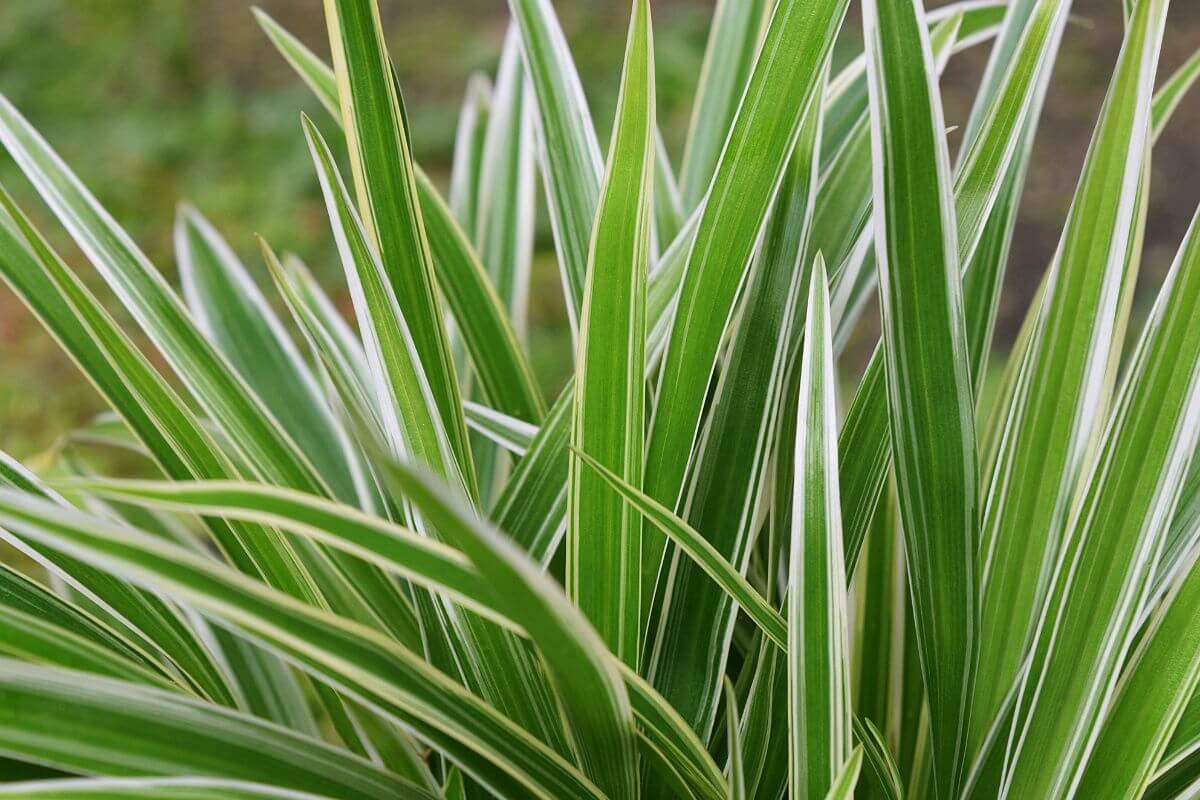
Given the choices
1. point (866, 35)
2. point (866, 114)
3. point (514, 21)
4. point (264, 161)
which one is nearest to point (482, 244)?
point (514, 21)

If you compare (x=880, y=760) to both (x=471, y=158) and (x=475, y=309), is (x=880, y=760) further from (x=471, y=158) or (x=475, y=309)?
(x=471, y=158)

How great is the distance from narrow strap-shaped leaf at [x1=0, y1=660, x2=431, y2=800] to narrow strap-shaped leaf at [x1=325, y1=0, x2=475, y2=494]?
0.41ft

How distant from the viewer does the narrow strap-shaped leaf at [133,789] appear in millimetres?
337

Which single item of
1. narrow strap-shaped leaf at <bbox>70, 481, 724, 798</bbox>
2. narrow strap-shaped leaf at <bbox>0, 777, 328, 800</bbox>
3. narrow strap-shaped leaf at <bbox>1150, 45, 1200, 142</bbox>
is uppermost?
narrow strap-shaped leaf at <bbox>1150, 45, 1200, 142</bbox>

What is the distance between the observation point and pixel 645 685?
1.29 ft

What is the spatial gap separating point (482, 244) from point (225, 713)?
0.45 meters

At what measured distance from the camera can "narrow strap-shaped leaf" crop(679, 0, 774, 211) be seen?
693 millimetres

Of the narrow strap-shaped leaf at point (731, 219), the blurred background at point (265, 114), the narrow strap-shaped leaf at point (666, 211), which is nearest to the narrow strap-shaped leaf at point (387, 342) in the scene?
the narrow strap-shaped leaf at point (731, 219)

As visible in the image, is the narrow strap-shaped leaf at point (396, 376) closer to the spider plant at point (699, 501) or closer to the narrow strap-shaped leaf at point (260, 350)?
the spider plant at point (699, 501)

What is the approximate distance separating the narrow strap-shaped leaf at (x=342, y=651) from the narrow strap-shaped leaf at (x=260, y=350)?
0.97 feet

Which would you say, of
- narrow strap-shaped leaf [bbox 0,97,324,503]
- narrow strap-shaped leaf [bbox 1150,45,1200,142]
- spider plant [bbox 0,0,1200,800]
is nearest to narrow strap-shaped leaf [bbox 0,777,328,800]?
spider plant [bbox 0,0,1200,800]

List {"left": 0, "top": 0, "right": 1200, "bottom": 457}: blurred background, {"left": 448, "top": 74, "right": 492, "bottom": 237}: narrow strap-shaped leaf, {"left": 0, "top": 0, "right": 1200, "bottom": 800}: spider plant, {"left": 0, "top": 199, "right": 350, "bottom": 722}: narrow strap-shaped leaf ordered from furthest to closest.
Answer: {"left": 0, "top": 0, "right": 1200, "bottom": 457}: blurred background < {"left": 448, "top": 74, "right": 492, "bottom": 237}: narrow strap-shaped leaf < {"left": 0, "top": 199, "right": 350, "bottom": 722}: narrow strap-shaped leaf < {"left": 0, "top": 0, "right": 1200, "bottom": 800}: spider plant

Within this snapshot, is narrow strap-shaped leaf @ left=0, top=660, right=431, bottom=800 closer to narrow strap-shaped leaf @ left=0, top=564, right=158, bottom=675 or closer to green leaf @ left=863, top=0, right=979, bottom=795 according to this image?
narrow strap-shaped leaf @ left=0, top=564, right=158, bottom=675

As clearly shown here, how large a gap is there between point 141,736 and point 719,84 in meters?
0.52
